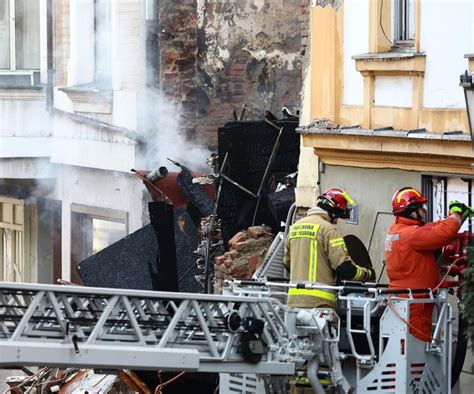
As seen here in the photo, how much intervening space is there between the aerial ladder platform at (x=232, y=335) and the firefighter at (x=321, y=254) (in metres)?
0.13

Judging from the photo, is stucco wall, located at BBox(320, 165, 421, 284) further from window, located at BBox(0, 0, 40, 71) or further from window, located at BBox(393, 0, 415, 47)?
window, located at BBox(0, 0, 40, 71)

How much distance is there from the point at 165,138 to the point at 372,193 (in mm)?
6600

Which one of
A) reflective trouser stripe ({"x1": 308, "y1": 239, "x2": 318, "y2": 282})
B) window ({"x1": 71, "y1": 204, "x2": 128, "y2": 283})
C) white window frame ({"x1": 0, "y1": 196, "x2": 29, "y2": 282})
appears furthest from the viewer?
white window frame ({"x1": 0, "y1": 196, "x2": 29, "y2": 282})

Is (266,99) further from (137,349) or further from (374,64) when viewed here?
(137,349)

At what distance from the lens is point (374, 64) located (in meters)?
13.5

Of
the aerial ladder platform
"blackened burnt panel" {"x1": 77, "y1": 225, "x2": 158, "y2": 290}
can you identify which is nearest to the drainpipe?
"blackened burnt panel" {"x1": 77, "y1": 225, "x2": 158, "y2": 290}

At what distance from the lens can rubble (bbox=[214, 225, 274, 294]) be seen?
15828 mm

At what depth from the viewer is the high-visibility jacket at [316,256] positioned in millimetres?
12156

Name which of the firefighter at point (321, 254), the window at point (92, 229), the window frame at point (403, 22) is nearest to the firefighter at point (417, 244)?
the firefighter at point (321, 254)

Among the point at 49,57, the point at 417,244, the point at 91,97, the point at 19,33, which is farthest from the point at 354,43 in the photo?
the point at 19,33

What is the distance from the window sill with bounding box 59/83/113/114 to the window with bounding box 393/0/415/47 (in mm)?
7487

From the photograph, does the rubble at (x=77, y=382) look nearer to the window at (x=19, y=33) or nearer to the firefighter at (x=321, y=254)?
the firefighter at (x=321, y=254)

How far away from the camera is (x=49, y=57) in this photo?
22.2 meters

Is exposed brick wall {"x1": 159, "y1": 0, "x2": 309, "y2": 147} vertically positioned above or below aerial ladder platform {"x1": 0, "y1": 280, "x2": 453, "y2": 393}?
above
